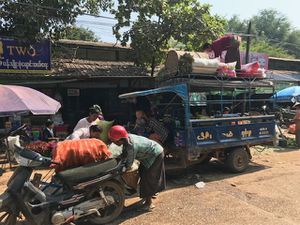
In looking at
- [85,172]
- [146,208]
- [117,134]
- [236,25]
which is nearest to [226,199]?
[146,208]

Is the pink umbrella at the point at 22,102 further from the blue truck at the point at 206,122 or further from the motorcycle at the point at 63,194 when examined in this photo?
the motorcycle at the point at 63,194

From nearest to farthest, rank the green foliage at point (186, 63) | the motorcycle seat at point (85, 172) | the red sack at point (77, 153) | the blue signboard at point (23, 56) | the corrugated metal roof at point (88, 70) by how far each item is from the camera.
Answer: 1. the motorcycle seat at point (85, 172)
2. the red sack at point (77, 153)
3. the green foliage at point (186, 63)
4. the blue signboard at point (23, 56)
5. the corrugated metal roof at point (88, 70)

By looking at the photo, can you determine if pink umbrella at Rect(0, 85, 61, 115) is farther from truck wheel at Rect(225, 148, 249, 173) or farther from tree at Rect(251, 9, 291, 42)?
tree at Rect(251, 9, 291, 42)

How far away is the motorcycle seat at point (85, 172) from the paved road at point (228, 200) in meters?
0.92

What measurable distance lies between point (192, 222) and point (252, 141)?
13.2 ft

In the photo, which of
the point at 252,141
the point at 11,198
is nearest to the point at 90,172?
the point at 11,198

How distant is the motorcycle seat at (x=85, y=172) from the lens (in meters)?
5.00

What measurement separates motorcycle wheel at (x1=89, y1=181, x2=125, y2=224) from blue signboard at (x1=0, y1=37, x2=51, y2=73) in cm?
811

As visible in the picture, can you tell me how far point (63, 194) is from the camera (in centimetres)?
510

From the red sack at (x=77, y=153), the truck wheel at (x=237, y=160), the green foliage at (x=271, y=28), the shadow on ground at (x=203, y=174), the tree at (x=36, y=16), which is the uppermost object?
the green foliage at (x=271, y=28)

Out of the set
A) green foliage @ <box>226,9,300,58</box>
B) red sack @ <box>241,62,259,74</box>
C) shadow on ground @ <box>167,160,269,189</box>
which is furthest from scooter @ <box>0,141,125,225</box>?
green foliage @ <box>226,9,300,58</box>

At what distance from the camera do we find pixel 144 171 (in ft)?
20.4

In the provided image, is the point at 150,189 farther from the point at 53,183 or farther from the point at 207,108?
the point at 207,108

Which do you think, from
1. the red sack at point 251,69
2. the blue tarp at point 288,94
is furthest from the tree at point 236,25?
the red sack at point 251,69
